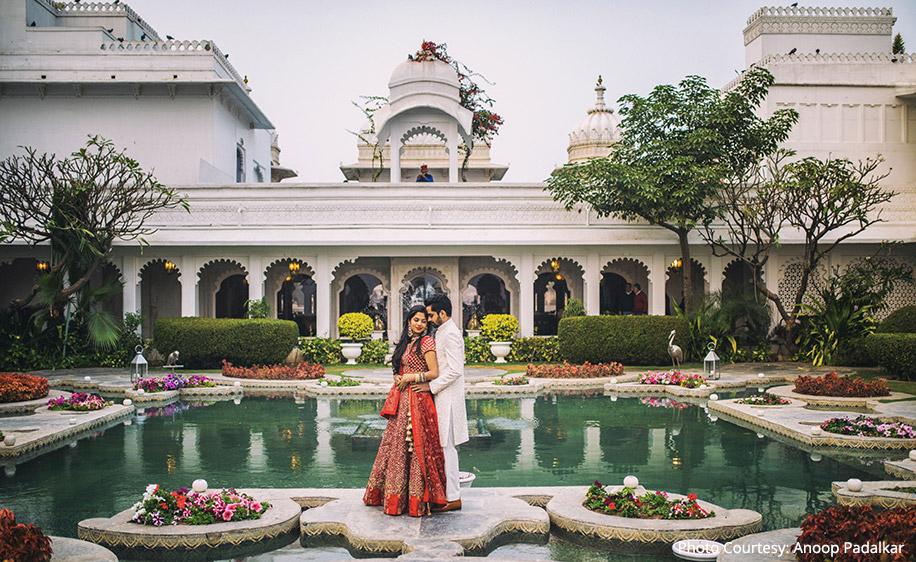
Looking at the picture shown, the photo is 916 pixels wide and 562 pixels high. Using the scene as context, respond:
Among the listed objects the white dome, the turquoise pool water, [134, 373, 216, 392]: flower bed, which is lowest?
the turquoise pool water

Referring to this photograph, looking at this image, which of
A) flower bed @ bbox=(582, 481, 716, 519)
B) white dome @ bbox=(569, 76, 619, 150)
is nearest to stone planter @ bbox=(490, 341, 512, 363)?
flower bed @ bbox=(582, 481, 716, 519)

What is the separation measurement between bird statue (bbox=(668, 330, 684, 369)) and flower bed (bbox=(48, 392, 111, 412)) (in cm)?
1222

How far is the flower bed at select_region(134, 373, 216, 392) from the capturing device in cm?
1700

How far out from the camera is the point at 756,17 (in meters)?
29.0

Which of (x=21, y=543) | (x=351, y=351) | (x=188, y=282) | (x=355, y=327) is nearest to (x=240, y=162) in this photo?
(x=188, y=282)

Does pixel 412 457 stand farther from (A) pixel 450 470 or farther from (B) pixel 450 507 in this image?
(B) pixel 450 507

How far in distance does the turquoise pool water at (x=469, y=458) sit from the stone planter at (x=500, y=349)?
24.5ft

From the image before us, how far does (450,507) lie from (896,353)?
553 inches

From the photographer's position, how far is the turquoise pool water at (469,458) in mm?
9289

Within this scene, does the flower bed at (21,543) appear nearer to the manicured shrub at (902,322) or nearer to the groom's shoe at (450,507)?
the groom's shoe at (450,507)

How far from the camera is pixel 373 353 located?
75.7 ft

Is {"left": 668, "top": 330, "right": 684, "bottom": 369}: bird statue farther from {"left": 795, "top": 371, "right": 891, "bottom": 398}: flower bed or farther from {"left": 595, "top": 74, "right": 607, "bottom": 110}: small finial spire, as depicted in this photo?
{"left": 595, "top": 74, "right": 607, "bottom": 110}: small finial spire

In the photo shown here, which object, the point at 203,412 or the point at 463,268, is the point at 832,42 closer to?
the point at 463,268

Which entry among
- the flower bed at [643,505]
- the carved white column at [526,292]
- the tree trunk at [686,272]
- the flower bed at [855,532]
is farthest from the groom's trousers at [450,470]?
the carved white column at [526,292]
